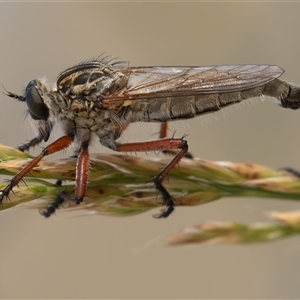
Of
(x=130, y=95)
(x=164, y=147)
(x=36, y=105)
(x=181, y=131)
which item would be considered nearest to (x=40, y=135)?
(x=36, y=105)

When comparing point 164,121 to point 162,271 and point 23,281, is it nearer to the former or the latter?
point 162,271

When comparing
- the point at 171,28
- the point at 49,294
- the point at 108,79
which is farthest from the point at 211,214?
the point at 108,79

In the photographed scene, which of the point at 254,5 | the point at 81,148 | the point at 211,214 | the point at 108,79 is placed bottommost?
the point at 211,214

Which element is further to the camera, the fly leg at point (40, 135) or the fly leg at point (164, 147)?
the fly leg at point (40, 135)

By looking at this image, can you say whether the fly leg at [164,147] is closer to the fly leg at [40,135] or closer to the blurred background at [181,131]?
the fly leg at [40,135]

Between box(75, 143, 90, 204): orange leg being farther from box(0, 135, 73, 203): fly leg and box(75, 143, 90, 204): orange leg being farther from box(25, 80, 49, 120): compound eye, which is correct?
box(25, 80, 49, 120): compound eye

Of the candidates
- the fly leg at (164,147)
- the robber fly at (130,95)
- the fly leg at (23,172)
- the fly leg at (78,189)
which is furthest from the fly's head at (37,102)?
the fly leg at (78,189)

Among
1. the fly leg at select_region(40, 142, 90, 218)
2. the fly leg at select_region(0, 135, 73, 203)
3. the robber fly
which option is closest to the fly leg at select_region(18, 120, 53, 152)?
the robber fly
